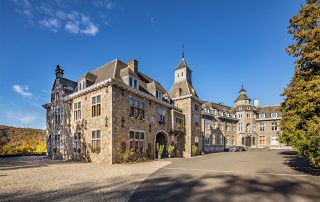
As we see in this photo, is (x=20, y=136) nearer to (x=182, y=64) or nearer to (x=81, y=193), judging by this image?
(x=182, y=64)

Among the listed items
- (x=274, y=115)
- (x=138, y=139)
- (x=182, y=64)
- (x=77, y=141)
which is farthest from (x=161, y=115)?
(x=274, y=115)

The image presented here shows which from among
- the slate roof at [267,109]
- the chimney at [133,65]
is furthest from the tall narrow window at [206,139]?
the slate roof at [267,109]

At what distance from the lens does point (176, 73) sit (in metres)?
31.5

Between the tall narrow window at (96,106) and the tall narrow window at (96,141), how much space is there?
159 centimetres

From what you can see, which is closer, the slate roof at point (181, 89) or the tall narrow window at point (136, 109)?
the tall narrow window at point (136, 109)

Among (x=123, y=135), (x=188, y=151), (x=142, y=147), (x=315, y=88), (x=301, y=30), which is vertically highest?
(x=301, y=30)

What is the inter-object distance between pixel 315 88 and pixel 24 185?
13767 mm

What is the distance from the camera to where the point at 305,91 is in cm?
1020

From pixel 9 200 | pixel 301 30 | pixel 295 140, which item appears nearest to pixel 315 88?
pixel 295 140

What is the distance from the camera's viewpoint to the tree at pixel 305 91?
9.52 m

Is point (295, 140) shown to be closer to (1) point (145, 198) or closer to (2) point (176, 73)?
(1) point (145, 198)

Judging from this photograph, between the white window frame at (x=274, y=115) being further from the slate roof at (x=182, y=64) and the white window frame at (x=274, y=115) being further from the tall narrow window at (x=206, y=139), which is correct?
the slate roof at (x=182, y=64)

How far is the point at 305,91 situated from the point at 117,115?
1304 cm

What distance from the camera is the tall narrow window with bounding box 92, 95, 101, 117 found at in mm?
18062
